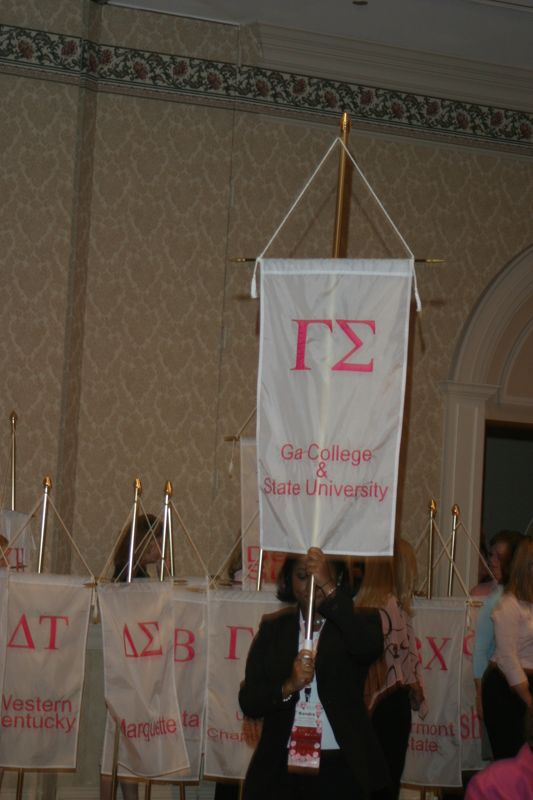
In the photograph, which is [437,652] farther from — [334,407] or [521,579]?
[334,407]

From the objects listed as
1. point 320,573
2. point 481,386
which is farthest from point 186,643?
point 481,386

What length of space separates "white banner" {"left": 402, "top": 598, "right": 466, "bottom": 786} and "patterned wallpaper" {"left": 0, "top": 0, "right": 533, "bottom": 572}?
1799mm

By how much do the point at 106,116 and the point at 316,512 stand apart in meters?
3.90

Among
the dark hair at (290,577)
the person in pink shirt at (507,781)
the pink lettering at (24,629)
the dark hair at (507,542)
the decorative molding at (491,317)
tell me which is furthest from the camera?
the decorative molding at (491,317)

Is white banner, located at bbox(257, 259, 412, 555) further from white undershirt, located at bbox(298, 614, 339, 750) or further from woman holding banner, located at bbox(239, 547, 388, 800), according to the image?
white undershirt, located at bbox(298, 614, 339, 750)

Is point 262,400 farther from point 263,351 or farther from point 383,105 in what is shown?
point 383,105

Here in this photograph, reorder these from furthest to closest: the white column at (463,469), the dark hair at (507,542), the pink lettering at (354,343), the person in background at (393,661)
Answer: the white column at (463,469)
the dark hair at (507,542)
the person in background at (393,661)
the pink lettering at (354,343)

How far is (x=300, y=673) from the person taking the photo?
3.64m

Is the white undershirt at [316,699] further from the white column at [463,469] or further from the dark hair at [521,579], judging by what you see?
the white column at [463,469]

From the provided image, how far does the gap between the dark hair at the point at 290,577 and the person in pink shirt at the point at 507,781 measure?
809 mm

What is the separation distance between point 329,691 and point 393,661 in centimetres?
104

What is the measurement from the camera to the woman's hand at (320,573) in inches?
150

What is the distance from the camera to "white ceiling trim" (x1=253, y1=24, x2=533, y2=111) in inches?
292

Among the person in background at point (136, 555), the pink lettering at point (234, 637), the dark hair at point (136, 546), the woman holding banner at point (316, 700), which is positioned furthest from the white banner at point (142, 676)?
the woman holding banner at point (316, 700)
